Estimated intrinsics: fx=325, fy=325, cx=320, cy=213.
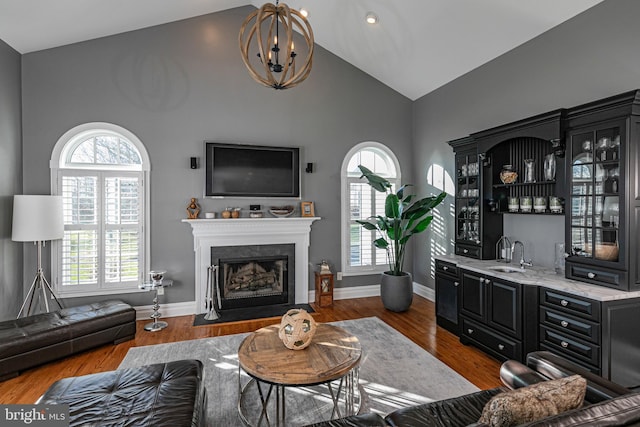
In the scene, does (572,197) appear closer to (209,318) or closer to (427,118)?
(427,118)

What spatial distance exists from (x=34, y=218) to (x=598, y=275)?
18.3 feet

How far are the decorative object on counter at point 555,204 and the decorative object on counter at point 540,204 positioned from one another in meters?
0.06

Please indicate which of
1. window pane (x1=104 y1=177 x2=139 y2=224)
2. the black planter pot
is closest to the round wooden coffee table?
the black planter pot

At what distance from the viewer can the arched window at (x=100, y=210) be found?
4199mm

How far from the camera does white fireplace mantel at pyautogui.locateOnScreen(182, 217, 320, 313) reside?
4.65m

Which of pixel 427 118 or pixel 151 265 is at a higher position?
Answer: pixel 427 118

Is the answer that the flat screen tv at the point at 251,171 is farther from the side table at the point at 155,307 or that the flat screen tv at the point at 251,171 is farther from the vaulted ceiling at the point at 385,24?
the vaulted ceiling at the point at 385,24

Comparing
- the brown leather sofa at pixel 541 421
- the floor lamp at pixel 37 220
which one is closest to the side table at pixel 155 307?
Answer: the floor lamp at pixel 37 220

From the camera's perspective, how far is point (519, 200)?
12.2ft

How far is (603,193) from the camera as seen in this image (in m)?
2.75

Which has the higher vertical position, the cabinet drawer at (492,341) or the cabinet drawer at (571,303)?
the cabinet drawer at (571,303)

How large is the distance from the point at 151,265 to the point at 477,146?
460 cm

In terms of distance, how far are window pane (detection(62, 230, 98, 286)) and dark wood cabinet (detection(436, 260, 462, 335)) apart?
452 centimetres

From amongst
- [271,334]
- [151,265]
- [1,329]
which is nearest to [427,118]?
[271,334]
